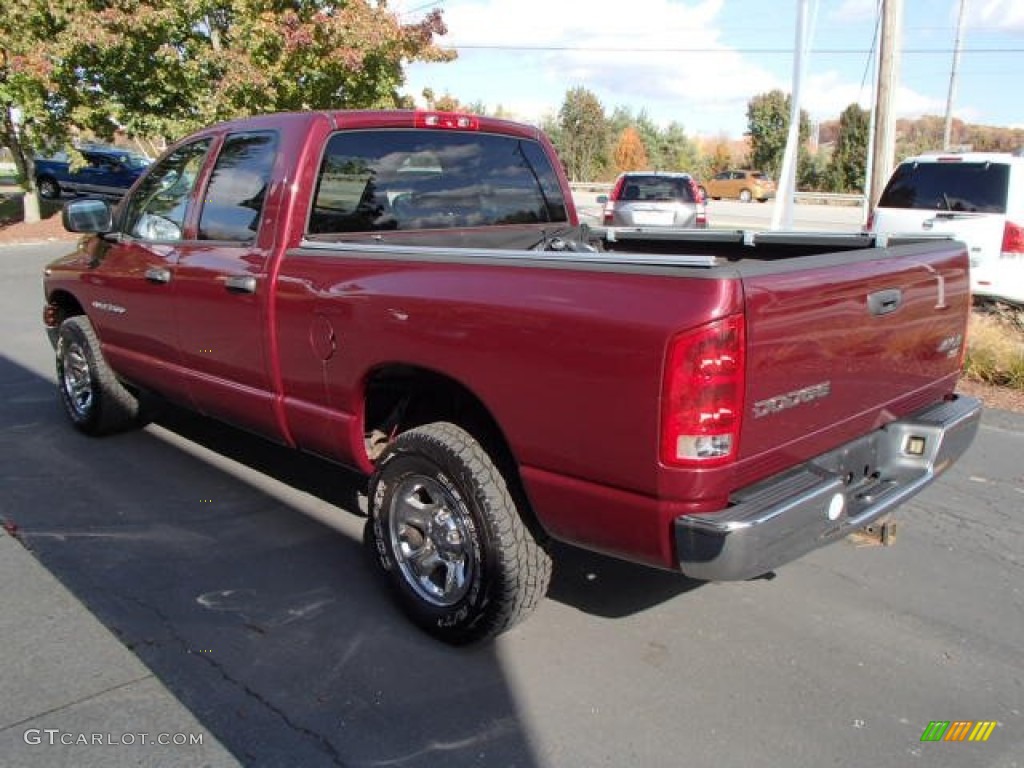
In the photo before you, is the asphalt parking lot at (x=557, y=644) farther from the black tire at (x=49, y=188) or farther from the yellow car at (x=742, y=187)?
the yellow car at (x=742, y=187)

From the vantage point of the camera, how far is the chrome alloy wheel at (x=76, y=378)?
5539 mm

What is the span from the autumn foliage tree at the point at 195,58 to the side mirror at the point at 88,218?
9.70 meters

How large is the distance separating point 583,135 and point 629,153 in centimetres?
423

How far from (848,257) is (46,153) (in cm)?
2046

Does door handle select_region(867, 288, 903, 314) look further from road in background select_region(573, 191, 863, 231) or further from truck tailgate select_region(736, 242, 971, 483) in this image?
road in background select_region(573, 191, 863, 231)

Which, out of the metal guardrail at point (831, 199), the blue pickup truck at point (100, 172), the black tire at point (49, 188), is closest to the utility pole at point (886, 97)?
the blue pickup truck at point (100, 172)

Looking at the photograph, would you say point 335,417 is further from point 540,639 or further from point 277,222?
point 540,639

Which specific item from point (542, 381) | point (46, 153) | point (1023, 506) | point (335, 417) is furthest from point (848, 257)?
point (46, 153)

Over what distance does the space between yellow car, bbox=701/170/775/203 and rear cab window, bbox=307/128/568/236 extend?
3882cm

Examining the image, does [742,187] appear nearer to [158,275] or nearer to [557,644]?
[158,275]

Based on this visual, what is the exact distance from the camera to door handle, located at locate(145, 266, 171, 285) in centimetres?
441

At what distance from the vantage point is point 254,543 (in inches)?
161
